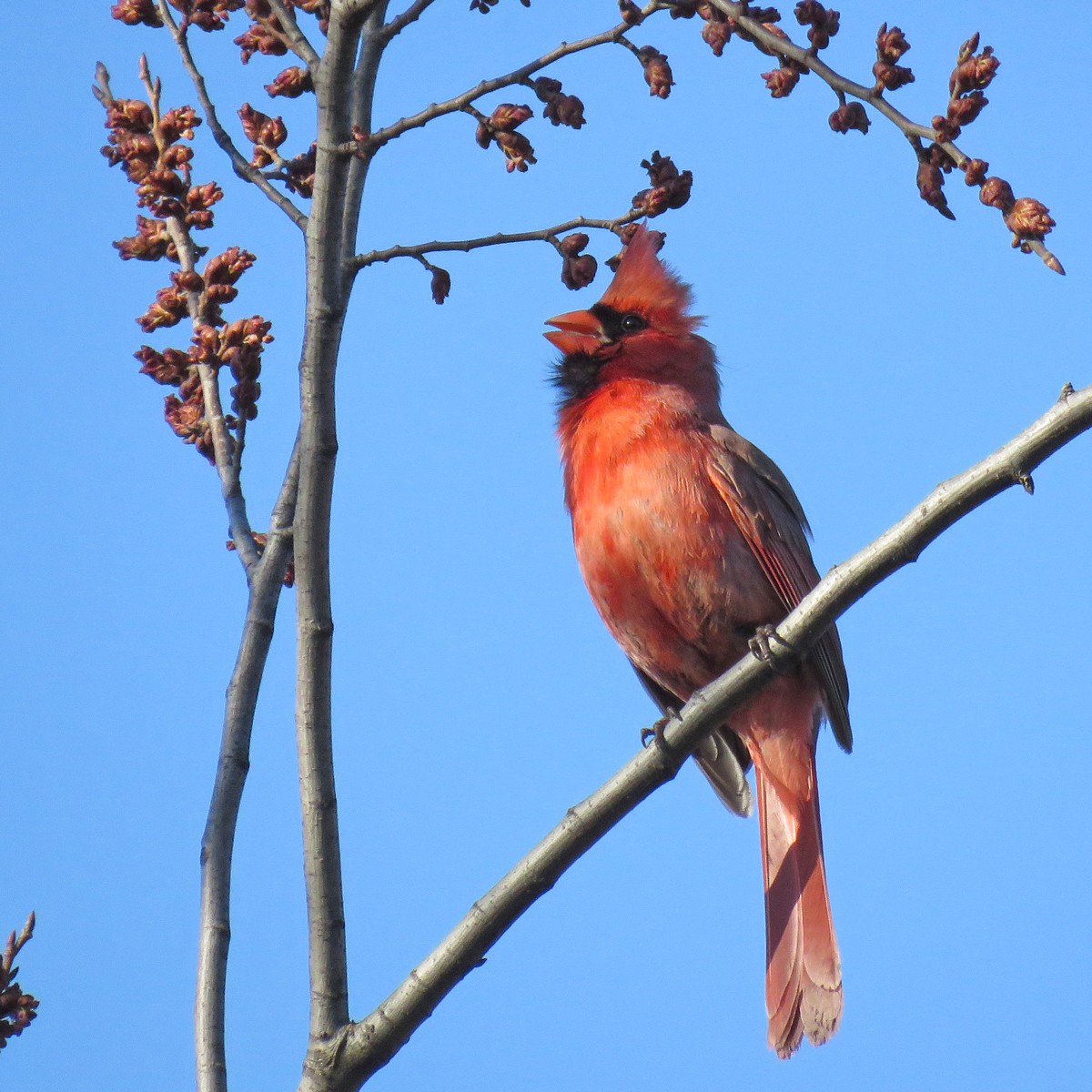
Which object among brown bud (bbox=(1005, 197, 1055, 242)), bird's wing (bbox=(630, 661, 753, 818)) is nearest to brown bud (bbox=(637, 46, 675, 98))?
brown bud (bbox=(1005, 197, 1055, 242))

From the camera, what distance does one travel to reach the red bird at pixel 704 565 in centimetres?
372

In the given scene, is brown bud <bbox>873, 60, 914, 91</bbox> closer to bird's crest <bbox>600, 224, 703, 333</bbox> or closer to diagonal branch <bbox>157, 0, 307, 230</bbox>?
diagonal branch <bbox>157, 0, 307, 230</bbox>

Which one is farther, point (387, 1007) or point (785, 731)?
point (785, 731)

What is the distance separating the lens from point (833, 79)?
7.20ft

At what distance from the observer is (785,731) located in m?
4.11

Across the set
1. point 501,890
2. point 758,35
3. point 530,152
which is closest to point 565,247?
point 530,152

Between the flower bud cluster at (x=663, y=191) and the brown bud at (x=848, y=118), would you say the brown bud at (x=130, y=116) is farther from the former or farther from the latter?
the brown bud at (x=848, y=118)

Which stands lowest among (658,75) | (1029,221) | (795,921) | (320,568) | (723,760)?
(795,921)

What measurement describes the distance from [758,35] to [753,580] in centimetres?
180

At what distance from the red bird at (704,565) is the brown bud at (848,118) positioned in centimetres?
157

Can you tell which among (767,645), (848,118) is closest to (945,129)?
(848,118)

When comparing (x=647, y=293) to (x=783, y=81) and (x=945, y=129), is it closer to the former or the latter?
(x=783, y=81)

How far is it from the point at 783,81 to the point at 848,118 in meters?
0.15

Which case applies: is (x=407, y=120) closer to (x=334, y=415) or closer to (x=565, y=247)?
(x=565, y=247)
